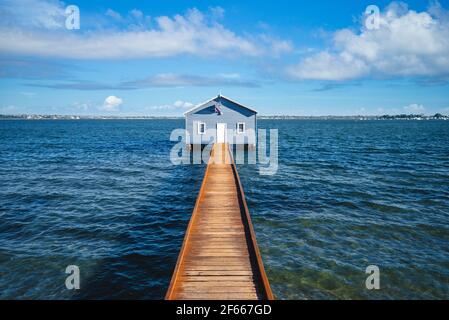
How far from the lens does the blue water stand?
10.5 meters

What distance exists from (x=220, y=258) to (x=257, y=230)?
553 centimetres

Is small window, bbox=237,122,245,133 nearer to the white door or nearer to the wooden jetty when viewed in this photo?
the white door

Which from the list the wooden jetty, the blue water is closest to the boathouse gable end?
the blue water

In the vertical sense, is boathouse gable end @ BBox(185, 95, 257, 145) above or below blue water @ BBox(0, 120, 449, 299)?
above

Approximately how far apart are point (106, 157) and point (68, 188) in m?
15.3

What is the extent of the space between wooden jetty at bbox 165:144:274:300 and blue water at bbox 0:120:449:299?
1706 millimetres

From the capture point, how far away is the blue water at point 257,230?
10453mm

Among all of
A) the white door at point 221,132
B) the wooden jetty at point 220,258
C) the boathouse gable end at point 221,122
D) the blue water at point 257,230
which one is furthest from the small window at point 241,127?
the wooden jetty at point 220,258

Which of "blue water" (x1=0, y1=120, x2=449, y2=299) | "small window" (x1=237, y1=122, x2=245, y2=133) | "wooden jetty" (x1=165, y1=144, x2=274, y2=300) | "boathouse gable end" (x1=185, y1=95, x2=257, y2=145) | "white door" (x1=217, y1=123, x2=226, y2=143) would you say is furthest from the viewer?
"small window" (x1=237, y1=122, x2=245, y2=133)

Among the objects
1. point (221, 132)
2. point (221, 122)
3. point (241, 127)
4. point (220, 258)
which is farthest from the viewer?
point (241, 127)

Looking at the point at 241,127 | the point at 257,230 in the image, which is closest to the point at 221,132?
the point at 241,127

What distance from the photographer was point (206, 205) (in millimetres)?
14180

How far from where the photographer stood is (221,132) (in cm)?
3553

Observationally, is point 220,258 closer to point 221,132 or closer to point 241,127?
point 221,132
